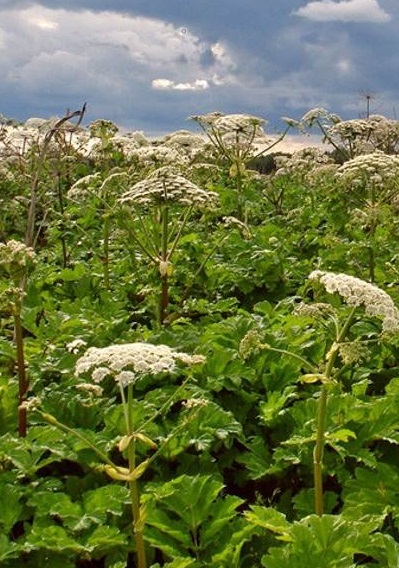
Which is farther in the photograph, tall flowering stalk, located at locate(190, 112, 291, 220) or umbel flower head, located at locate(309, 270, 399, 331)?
tall flowering stalk, located at locate(190, 112, 291, 220)

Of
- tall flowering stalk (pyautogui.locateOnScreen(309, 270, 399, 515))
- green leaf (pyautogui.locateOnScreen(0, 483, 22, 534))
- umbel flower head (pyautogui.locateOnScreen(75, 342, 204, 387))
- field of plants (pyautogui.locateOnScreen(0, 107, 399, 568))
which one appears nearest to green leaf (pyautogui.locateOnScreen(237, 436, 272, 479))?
field of plants (pyautogui.locateOnScreen(0, 107, 399, 568))

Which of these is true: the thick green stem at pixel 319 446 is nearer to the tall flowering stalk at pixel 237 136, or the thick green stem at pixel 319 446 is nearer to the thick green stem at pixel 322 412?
the thick green stem at pixel 322 412

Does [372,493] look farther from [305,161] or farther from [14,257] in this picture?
[305,161]

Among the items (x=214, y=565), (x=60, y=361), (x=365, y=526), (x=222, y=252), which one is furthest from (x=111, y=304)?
(x=365, y=526)

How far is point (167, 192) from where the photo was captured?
6.25m

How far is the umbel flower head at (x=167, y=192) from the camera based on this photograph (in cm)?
621

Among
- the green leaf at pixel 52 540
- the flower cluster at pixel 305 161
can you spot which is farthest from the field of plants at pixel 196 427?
the flower cluster at pixel 305 161

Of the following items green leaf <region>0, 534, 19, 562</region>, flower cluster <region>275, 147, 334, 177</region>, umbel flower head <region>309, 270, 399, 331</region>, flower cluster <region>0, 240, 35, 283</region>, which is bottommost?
green leaf <region>0, 534, 19, 562</region>

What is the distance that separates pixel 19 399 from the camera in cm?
445

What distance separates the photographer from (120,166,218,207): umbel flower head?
20.4ft

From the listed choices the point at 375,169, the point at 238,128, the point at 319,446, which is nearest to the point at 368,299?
the point at 319,446

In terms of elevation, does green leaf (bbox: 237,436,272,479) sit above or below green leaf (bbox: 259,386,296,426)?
below

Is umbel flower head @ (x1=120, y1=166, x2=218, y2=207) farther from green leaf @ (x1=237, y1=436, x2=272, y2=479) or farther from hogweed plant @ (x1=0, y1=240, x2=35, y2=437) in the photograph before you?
green leaf @ (x1=237, y1=436, x2=272, y2=479)

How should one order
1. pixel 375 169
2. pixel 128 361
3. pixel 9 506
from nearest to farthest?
pixel 128 361, pixel 9 506, pixel 375 169
